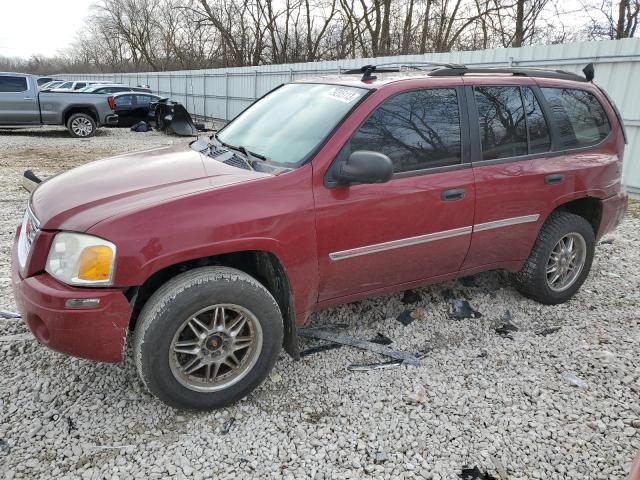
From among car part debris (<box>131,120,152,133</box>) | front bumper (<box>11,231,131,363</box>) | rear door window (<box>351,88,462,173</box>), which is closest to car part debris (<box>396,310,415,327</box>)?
rear door window (<box>351,88,462,173</box>)

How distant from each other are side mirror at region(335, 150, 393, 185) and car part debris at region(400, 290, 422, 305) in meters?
1.59

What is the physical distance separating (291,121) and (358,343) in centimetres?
158

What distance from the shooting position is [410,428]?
254 centimetres

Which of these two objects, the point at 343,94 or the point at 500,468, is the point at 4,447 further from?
the point at 343,94

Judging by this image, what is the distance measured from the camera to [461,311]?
3816mm

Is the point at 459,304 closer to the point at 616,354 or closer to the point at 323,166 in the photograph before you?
the point at 616,354


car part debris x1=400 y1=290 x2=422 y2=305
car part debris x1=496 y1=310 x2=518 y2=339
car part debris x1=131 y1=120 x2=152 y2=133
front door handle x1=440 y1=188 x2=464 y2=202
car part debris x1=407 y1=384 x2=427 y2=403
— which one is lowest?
car part debris x1=407 y1=384 x2=427 y2=403

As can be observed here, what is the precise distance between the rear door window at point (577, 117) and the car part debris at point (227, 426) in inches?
119

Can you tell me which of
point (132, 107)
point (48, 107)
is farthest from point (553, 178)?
point (132, 107)

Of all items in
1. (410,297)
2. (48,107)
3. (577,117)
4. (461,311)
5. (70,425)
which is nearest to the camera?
(70,425)

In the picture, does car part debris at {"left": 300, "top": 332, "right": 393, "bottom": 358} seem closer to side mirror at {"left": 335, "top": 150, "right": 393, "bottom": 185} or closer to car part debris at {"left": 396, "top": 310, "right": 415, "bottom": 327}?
car part debris at {"left": 396, "top": 310, "right": 415, "bottom": 327}

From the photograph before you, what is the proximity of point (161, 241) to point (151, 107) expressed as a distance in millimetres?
16218

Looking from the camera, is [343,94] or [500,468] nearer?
[500,468]

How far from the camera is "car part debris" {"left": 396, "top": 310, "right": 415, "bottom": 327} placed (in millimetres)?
3619
